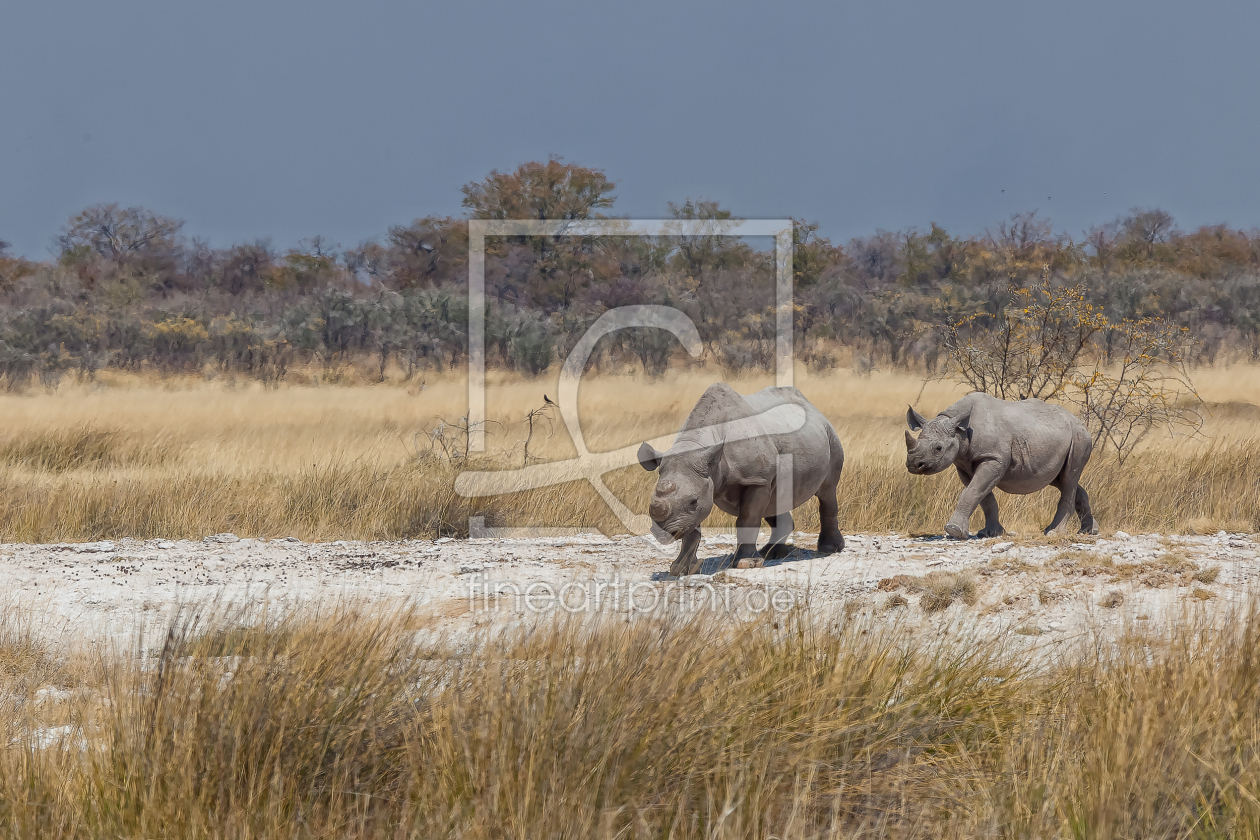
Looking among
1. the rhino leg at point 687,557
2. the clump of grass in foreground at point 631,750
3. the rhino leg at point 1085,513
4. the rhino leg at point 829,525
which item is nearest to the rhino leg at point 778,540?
the rhino leg at point 829,525

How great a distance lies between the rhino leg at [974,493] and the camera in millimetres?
8391

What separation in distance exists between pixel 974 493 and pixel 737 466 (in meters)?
2.06

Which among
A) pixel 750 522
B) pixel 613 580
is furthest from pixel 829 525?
pixel 613 580

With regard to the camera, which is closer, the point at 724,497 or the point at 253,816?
the point at 253,816

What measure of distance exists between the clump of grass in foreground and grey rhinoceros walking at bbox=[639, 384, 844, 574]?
9.42 ft

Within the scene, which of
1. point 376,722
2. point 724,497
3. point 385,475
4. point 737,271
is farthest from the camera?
point 737,271

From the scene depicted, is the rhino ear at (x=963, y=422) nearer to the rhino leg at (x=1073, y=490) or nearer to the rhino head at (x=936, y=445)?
the rhino head at (x=936, y=445)

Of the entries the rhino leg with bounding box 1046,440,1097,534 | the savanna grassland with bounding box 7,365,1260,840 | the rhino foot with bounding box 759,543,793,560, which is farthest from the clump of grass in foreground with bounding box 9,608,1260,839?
the rhino leg with bounding box 1046,440,1097,534

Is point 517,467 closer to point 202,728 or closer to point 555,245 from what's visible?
point 202,728

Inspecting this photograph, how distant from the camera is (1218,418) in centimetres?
1850

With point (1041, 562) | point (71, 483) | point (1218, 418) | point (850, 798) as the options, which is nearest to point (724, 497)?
point (1041, 562)

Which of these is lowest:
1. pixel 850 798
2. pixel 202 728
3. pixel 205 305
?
pixel 850 798

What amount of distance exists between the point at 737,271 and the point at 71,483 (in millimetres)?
29194

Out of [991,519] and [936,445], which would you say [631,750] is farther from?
[991,519]
